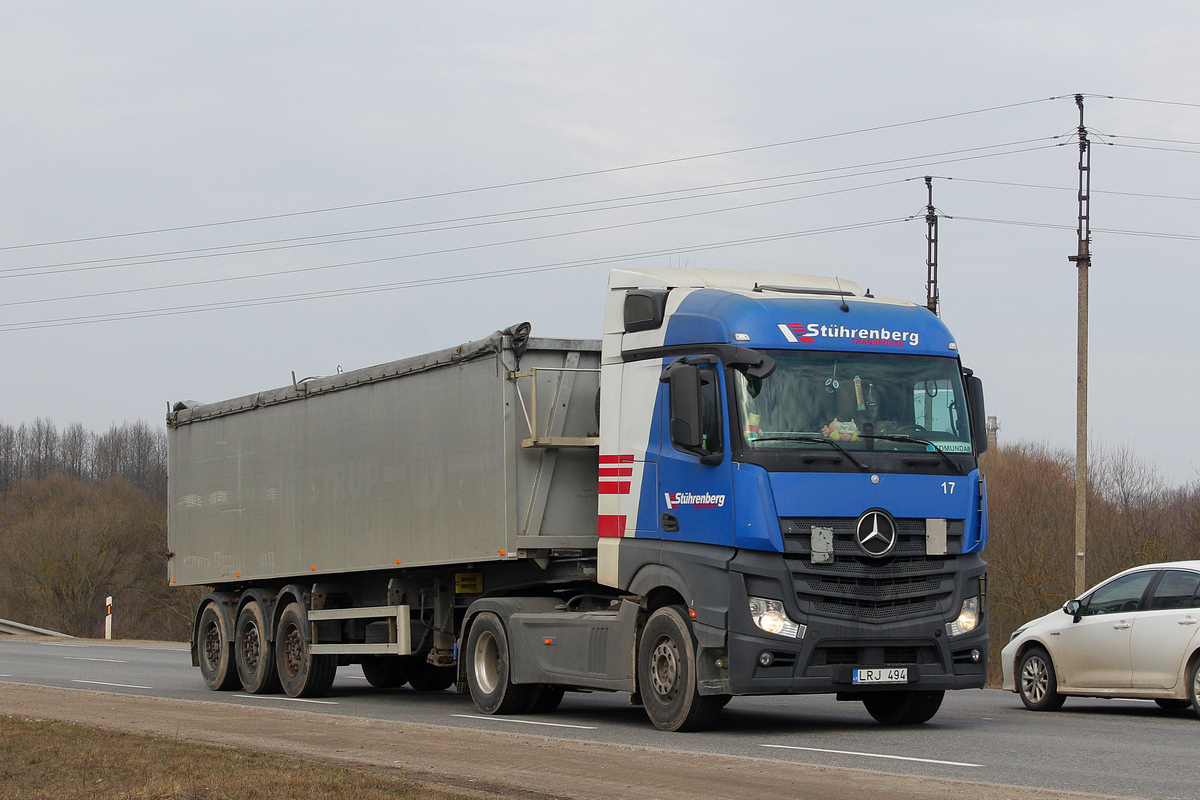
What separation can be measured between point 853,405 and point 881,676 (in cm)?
227

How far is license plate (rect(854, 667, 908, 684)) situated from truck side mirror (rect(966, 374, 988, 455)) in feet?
6.86

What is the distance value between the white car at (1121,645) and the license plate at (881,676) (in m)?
3.39

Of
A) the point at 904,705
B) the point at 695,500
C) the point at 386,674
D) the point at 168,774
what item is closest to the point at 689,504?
the point at 695,500

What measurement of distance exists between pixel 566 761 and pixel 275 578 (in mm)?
9766

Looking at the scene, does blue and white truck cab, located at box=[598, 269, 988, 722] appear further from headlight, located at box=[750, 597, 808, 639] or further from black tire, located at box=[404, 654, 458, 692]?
black tire, located at box=[404, 654, 458, 692]

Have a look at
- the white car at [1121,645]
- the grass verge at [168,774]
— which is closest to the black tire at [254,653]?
the grass verge at [168,774]

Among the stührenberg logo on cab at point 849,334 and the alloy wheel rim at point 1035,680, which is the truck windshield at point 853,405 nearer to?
the stührenberg logo on cab at point 849,334

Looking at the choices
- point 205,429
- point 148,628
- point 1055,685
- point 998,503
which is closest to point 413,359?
point 205,429

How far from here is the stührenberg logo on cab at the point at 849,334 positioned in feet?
38.8

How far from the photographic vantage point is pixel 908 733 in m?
11.9

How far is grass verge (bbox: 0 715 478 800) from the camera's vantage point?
26.7 ft

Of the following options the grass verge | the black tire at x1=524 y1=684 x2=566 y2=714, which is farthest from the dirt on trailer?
the black tire at x1=524 y1=684 x2=566 y2=714

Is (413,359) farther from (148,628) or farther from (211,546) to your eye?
(148,628)

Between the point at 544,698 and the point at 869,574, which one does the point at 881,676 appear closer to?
the point at 869,574
